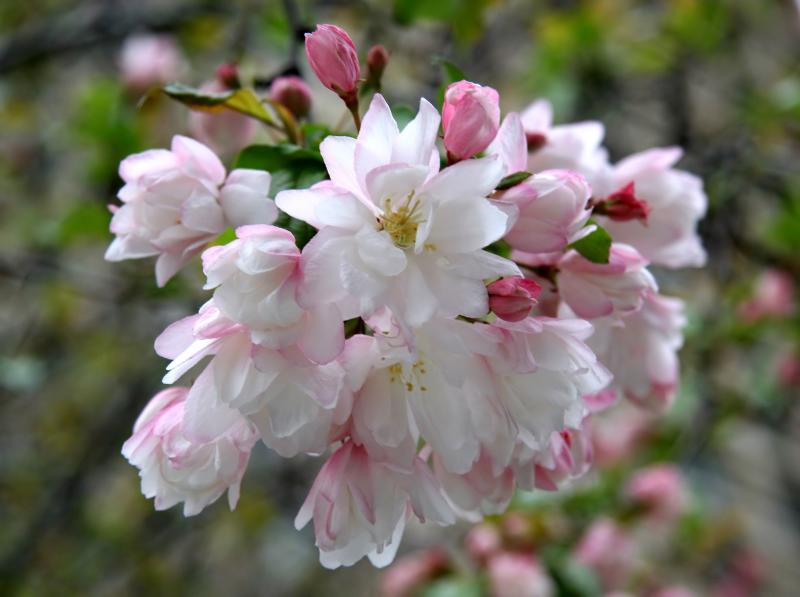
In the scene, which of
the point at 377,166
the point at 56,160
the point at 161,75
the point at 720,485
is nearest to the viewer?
the point at 377,166

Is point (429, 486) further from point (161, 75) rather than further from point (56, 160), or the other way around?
point (56, 160)

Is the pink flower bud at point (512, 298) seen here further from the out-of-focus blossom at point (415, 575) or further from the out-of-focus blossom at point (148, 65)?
the out-of-focus blossom at point (148, 65)

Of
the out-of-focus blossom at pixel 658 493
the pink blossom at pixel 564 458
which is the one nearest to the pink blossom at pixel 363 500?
the pink blossom at pixel 564 458

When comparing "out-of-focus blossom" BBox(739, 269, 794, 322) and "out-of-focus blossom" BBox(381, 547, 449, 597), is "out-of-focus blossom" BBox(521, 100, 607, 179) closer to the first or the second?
"out-of-focus blossom" BBox(381, 547, 449, 597)

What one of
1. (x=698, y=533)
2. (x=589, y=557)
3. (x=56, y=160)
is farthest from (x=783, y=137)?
(x=56, y=160)

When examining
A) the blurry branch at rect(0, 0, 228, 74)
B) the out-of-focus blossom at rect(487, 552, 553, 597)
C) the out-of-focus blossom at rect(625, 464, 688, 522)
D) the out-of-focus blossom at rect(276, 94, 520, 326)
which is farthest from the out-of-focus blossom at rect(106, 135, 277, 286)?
the blurry branch at rect(0, 0, 228, 74)

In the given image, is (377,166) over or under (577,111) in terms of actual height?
over

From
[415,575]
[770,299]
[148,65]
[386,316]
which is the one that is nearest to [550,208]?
[386,316]
